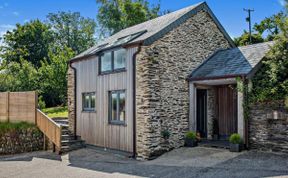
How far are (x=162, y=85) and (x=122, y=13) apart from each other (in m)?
27.9

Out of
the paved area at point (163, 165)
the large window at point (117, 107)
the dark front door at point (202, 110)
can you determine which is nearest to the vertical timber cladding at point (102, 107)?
the large window at point (117, 107)

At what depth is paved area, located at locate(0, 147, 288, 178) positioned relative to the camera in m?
8.84

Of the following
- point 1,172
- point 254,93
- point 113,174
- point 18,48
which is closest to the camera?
point 113,174

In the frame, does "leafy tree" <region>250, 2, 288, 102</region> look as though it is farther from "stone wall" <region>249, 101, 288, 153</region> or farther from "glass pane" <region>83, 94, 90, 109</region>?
"glass pane" <region>83, 94, 90, 109</region>

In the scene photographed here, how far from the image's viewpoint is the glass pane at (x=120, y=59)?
13194 mm

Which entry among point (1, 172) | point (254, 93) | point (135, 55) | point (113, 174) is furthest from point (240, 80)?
point (1, 172)

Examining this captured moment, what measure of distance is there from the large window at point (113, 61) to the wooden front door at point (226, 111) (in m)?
5.16

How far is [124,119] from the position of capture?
12945 mm

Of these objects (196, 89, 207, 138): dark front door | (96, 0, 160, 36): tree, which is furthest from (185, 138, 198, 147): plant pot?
(96, 0, 160, 36): tree

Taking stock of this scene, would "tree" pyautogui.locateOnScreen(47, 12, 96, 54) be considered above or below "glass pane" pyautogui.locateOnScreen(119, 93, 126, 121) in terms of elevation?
above

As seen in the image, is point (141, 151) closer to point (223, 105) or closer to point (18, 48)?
point (223, 105)

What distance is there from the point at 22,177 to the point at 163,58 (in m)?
7.01

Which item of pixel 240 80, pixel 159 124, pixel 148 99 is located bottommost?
pixel 159 124

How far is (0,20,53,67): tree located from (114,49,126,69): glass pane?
105ft
